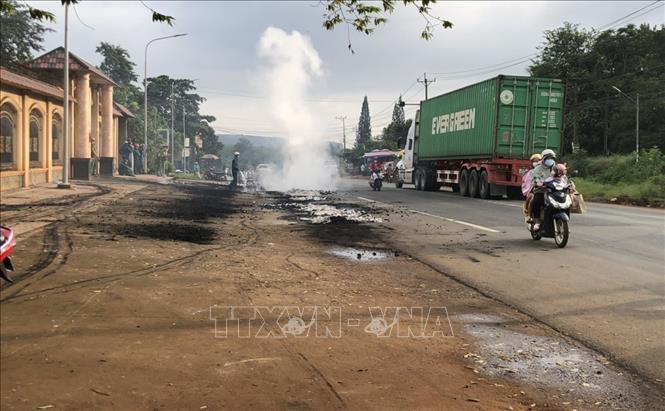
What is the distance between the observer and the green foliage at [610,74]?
45562 millimetres

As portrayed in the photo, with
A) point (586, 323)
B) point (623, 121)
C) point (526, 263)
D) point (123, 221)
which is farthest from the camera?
point (623, 121)

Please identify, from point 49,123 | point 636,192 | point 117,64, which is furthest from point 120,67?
point 636,192

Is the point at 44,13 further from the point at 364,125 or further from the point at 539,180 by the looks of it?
the point at 364,125

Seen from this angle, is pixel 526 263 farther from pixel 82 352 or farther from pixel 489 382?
pixel 82 352

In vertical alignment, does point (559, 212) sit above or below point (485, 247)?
above

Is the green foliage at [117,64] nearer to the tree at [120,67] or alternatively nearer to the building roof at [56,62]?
the tree at [120,67]

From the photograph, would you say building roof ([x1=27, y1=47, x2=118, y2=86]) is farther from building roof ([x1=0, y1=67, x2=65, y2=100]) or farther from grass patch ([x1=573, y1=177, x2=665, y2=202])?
grass patch ([x1=573, y1=177, x2=665, y2=202])

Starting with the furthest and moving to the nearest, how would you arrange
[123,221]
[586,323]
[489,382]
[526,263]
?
[123,221]
[526,263]
[586,323]
[489,382]

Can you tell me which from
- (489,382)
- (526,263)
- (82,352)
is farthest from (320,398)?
→ (526,263)

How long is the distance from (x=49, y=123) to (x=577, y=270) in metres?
20.8

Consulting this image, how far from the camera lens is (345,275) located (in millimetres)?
7227

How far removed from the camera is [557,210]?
970 centimetres

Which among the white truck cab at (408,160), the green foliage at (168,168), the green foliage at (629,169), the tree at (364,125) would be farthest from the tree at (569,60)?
the tree at (364,125)

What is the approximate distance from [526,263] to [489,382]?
15.7ft
